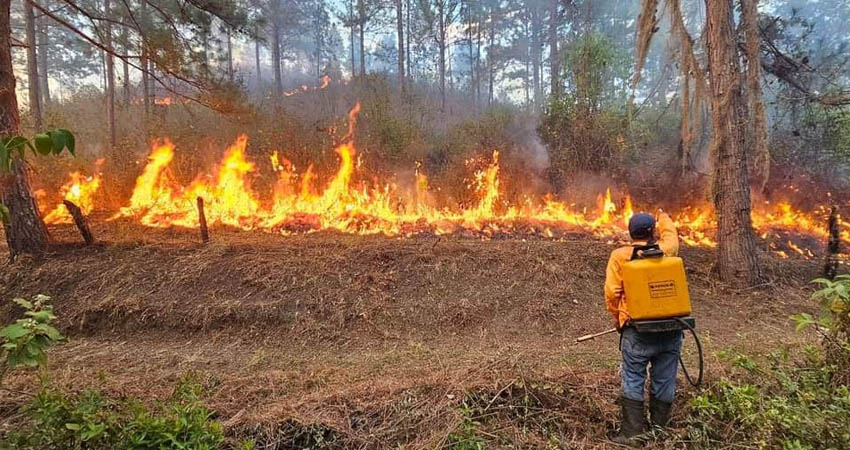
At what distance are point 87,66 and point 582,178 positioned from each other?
28.1 metres

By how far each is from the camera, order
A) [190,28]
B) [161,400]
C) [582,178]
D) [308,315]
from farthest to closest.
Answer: [582,178] → [190,28] → [308,315] → [161,400]

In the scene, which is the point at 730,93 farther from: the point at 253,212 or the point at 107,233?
the point at 107,233

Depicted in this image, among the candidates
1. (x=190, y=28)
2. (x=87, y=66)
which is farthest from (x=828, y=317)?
(x=87, y=66)

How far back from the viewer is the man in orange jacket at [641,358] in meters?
3.08

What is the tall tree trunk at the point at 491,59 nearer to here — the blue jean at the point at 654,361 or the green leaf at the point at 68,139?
the blue jean at the point at 654,361

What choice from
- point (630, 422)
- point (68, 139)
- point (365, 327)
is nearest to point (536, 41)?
point (365, 327)

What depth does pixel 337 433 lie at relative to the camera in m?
3.07

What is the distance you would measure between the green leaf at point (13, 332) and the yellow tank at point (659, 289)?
3.85 meters

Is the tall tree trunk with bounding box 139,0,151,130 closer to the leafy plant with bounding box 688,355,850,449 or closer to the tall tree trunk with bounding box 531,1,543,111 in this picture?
the leafy plant with bounding box 688,355,850,449

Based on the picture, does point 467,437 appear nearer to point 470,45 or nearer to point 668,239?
point 668,239

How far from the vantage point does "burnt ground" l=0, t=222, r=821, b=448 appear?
326 cm

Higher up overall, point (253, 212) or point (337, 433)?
point (253, 212)

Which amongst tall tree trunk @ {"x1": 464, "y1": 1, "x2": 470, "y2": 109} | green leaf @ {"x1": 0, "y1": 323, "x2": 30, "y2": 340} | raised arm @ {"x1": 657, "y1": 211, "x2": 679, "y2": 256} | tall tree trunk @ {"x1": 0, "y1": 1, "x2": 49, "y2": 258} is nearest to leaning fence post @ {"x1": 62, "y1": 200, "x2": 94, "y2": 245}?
tall tree trunk @ {"x1": 0, "y1": 1, "x2": 49, "y2": 258}

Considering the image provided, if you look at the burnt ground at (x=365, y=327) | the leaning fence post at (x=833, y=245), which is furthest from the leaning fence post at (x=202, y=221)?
the leaning fence post at (x=833, y=245)
